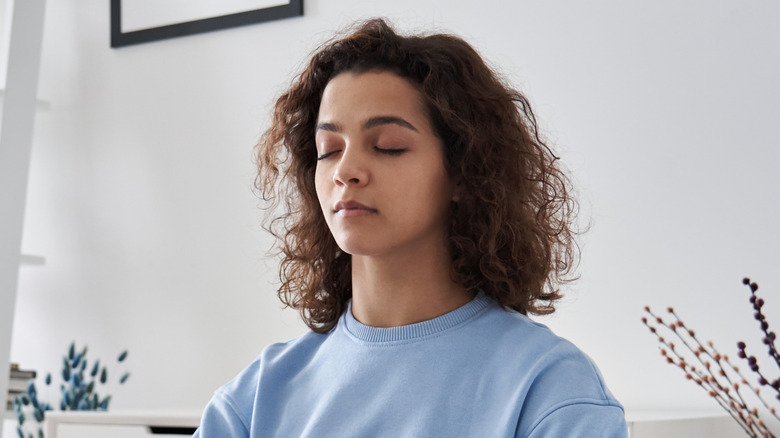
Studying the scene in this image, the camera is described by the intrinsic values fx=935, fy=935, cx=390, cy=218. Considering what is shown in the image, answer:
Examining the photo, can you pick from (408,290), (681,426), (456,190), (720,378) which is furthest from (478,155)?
(720,378)

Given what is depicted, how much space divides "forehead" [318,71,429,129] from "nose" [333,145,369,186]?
0.04 meters

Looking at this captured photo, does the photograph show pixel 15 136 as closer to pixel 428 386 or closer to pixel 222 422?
pixel 222 422

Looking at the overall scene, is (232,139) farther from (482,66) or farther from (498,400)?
(498,400)

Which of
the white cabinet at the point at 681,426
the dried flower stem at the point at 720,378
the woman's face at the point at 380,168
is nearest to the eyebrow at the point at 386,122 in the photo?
the woman's face at the point at 380,168

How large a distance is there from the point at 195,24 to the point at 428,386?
1.78 m

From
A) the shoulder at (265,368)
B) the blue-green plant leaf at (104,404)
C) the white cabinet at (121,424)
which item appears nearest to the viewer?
the shoulder at (265,368)

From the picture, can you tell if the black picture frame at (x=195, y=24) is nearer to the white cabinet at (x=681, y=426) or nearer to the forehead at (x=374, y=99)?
the white cabinet at (x=681, y=426)

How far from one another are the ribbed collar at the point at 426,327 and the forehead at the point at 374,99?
186mm

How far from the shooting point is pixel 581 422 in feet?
2.53

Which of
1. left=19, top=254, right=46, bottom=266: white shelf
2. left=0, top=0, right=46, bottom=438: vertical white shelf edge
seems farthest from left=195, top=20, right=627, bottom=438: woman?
left=19, top=254, right=46, bottom=266: white shelf

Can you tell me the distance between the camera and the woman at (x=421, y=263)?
2.80 ft

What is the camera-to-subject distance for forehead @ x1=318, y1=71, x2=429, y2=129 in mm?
903

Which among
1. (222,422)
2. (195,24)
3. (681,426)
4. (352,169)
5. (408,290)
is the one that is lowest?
(681,426)

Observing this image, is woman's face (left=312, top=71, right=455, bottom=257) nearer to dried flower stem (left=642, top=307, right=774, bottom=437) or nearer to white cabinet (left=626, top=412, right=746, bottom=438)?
dried flower stem (left=642, top=307, right=774, bottom=437)
